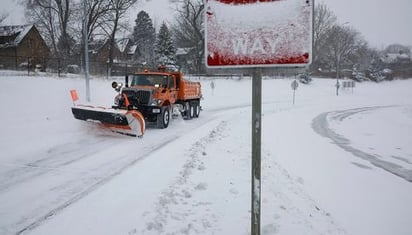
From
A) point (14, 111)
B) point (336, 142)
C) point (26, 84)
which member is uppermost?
point (26, 84)

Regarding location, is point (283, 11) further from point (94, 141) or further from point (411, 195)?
point (94, 141)

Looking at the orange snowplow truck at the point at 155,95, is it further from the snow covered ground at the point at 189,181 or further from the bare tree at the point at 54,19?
the bare tree at the point at 54,19

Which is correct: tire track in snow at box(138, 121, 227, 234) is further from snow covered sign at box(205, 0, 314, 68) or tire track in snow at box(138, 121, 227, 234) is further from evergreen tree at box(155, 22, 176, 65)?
evergreen tree at box(155, 22, 176, 65)

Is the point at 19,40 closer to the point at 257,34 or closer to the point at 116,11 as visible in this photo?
the point at 116,11

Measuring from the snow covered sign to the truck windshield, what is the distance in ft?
36.9

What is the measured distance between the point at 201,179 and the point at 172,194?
1.01 m

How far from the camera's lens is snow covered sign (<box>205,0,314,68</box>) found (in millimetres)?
2725

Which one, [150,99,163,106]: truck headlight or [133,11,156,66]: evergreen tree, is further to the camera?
[133,11,156,66]: evergreen tree

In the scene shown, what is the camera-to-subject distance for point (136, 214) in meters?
4.66

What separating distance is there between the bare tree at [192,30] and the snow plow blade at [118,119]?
3620cm

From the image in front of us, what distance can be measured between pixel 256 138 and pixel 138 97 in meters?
10.5

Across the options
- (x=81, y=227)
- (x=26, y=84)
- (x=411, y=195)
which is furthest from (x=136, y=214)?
(x=26, y=84)

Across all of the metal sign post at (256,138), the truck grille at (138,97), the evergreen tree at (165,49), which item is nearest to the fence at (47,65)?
the truck grille at (138,97)

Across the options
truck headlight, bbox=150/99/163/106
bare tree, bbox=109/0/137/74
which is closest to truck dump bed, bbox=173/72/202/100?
truck headlight, bbox=150/99/163/106
